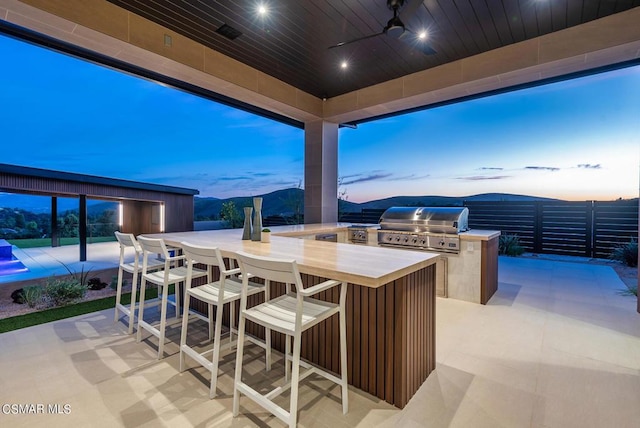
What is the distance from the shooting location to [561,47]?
2783mm

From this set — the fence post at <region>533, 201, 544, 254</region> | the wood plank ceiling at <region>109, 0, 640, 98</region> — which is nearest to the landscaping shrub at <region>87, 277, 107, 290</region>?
the wood plank ceiling at <region>109, 0, 640, 98</region>

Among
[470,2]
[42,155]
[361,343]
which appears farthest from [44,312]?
[42,155]

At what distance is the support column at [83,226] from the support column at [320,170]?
4.38 metres

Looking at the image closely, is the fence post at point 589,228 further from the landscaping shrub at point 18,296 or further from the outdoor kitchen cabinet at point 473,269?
the landscaping shrub at point 18,296

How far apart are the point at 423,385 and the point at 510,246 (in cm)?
553

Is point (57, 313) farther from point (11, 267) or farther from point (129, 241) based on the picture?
point (11, 267)

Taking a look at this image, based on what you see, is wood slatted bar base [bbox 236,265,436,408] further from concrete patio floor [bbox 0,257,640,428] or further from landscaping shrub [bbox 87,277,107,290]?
landscaping shrub [bbox 87,277,107,290]

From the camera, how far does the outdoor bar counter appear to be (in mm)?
1563

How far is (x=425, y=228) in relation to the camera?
367cm

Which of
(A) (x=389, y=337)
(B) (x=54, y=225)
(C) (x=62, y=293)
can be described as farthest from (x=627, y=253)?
(B) (x=54, y=225)

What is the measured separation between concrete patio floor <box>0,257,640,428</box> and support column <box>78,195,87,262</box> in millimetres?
3389

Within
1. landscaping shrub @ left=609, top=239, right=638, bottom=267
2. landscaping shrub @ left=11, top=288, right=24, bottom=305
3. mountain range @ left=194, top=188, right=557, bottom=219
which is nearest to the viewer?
landscaping shrub @ left=11, top=288, right=24, bottom=305

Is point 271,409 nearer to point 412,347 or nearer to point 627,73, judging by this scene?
point 412,347

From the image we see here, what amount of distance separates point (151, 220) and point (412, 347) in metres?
8.75
